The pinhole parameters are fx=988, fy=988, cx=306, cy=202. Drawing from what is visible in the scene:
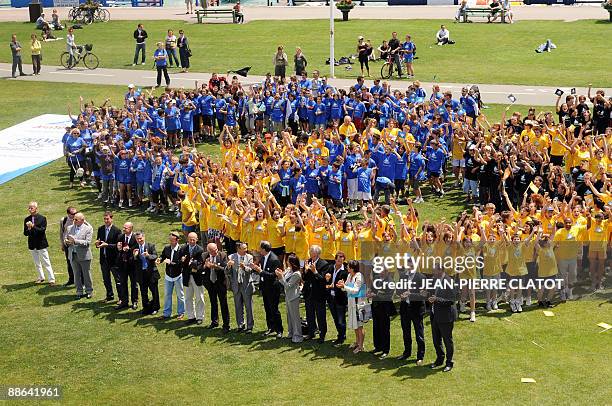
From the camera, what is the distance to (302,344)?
56.0 ft

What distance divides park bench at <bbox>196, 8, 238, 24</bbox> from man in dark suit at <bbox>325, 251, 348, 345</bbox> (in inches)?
1601

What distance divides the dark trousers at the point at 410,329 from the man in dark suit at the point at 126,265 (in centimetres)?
549

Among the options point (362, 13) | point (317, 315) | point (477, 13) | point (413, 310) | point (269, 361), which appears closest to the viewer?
point (413, 310)

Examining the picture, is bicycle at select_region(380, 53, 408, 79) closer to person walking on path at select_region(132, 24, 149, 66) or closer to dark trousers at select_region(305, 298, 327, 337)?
person walking on path at select_region(132, 24, 149, 66)

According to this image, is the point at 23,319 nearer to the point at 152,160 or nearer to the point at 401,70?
the point at 152,160

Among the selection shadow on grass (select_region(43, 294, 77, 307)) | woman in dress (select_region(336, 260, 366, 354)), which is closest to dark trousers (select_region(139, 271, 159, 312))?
shadow on grass (select_region(43, 294, 77, 307))

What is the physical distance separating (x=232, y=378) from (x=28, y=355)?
3822 mm

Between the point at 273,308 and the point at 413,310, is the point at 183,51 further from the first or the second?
the point at 413,310

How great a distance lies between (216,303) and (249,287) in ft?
2.96

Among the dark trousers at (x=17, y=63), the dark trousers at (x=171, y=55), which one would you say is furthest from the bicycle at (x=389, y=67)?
the dark trousers at (x=17, y=63)

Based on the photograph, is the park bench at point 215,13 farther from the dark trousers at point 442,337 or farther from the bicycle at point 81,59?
the dark trousers at point 442,337

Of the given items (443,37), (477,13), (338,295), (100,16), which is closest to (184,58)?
(443,37)

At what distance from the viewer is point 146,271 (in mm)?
18516

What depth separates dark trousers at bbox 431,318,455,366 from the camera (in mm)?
15641
